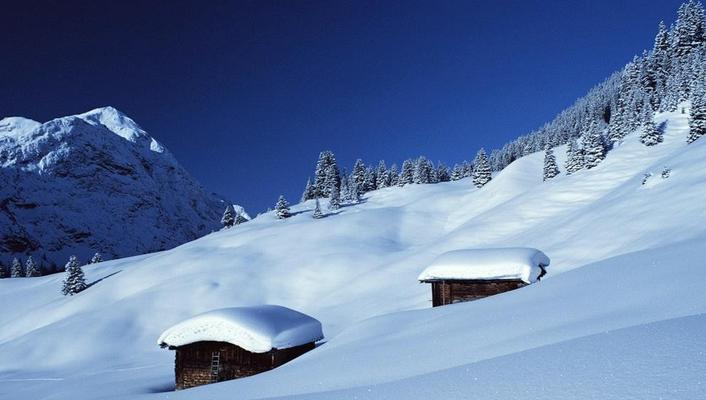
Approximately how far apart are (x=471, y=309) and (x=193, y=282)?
40228 millimetres

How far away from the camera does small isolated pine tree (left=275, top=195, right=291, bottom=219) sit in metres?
72.4

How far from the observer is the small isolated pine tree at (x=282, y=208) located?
72.4 metres

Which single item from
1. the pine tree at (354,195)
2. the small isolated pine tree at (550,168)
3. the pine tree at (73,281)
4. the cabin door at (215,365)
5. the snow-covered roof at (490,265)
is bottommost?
the cabin door at (215,365)

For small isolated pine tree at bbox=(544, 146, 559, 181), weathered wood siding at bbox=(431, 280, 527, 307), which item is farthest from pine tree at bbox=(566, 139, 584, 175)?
weathered wood siding at bbox=(431, 280, 527, 307)

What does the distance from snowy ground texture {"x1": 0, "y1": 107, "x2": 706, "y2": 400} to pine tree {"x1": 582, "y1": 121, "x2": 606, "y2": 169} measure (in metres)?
1.51

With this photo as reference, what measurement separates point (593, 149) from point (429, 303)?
113ft

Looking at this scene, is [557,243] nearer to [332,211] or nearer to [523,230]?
[523,230]

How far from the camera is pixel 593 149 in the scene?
53.8 meters

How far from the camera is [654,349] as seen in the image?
143 inches

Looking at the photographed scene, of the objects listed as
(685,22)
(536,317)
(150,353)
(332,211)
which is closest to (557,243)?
(536,317)

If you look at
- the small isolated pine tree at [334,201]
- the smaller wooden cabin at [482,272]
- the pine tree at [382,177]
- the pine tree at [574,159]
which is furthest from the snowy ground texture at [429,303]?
the pine tree at [382,177]

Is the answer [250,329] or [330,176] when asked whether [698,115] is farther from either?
[330,176]

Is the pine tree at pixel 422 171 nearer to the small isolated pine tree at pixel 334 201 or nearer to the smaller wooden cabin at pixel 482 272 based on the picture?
the small isolated pine tree at pixel 334 201

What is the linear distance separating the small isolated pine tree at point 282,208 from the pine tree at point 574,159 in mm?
41092
